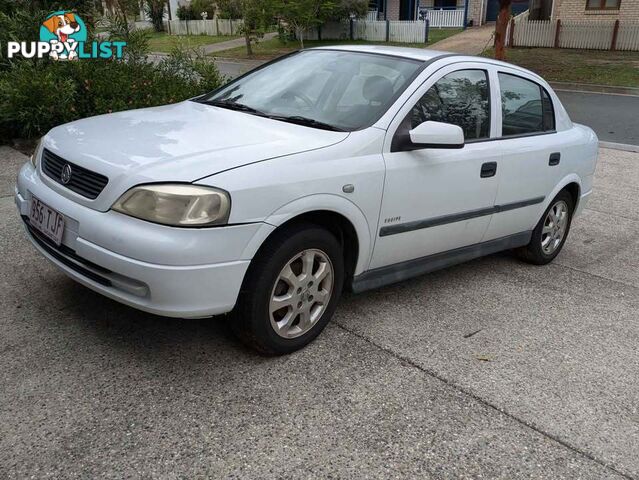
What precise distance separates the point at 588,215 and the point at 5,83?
7066 mm

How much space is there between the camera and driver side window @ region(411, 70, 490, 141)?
3.76 metres

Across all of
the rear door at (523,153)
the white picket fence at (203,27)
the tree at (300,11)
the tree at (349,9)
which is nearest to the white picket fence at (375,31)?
the tree at (349,9)

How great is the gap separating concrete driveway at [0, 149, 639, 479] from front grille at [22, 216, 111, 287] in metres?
0.47

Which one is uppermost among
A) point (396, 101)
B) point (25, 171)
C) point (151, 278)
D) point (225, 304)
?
Answer: point (396, 101)

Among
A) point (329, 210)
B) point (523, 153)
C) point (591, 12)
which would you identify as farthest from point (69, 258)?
point (591, 12)

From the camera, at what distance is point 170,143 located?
3.11 m

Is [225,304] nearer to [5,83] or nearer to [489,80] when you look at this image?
[489,80]

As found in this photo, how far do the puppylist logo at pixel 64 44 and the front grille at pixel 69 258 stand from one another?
6.08 meters

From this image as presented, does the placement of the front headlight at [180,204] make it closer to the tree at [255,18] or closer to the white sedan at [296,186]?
the white sedan at [296,186]

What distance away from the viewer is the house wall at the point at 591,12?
25.3 m

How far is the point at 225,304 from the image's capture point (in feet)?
9.49

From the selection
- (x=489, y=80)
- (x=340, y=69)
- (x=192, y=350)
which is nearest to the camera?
(x=192, y=350)

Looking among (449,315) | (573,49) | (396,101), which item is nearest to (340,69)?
(396,101)

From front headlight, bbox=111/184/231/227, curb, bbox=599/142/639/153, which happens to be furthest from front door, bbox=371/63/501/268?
curb, bbox=599/142/639/153
